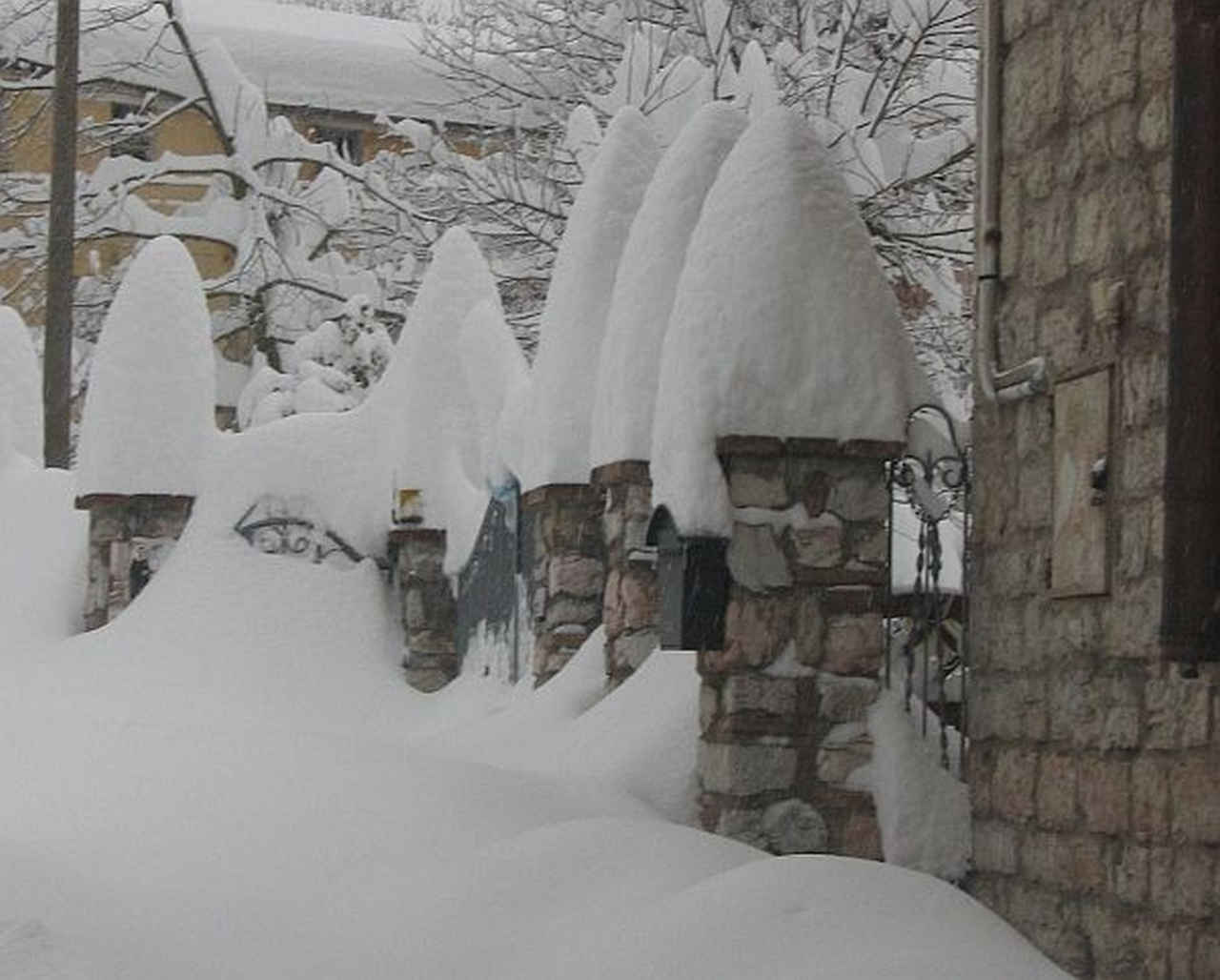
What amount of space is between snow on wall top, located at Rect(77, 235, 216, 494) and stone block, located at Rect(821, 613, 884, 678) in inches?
297

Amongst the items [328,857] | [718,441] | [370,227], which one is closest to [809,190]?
[718,441]

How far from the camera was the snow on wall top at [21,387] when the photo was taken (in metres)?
19.8

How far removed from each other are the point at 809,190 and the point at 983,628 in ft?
6.27

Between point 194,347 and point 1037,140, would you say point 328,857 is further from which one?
point 194,347

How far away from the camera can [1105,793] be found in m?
6.98

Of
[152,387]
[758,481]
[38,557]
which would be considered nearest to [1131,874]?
[758,481]

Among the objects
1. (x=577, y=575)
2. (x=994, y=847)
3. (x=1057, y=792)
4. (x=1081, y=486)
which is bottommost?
(x=994, y=847)

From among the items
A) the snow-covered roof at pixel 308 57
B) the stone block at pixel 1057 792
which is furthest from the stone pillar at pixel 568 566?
the snow-covered roof at pixel 308 57

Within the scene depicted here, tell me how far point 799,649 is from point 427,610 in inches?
253

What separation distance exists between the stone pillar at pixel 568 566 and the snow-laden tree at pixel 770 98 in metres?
3.25

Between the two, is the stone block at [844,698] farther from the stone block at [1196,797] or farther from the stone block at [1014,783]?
the stone block at [1196,797]

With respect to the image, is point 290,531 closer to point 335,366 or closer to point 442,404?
point 442,404

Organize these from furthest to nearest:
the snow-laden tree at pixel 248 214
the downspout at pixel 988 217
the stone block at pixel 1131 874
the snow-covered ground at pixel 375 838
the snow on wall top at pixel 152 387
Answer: the snow-laden tree at pixel 248 214
the snow on wall top at pixel 152 387
the downspout at pixel 988 217
the snow-covered ground at pixel 375 838
the stone block at pixel 1131 874

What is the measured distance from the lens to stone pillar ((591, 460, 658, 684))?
10.9 meters
